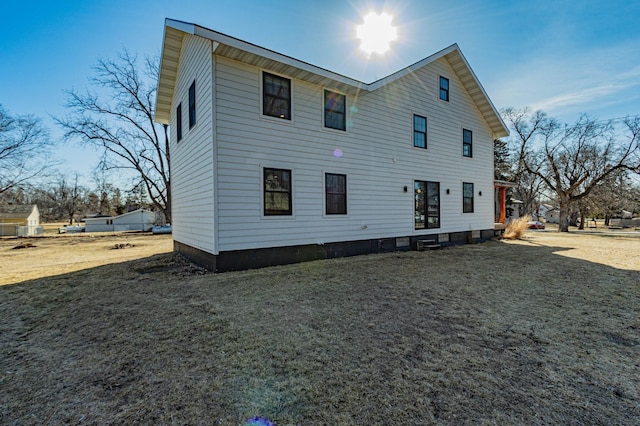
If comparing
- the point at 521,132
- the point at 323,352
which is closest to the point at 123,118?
the point at 323,352

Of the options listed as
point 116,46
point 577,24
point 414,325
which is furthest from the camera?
point 116,46

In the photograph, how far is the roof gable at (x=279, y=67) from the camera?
252 inches

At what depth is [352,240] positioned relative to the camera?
8812mm

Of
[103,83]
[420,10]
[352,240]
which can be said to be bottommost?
[352,240]

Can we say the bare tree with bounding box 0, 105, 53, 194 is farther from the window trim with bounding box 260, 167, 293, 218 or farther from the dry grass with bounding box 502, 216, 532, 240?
the dry grass with bounding box 502, 216, 532, 240

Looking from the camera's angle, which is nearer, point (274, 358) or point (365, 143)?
point (274, 358)

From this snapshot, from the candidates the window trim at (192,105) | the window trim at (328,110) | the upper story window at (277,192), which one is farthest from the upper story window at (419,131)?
the window trim at (192,105)

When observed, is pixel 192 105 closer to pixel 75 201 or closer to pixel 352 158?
pixel 352 158

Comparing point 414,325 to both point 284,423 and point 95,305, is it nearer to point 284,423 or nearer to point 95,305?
point 284,423

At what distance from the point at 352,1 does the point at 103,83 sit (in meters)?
23.4

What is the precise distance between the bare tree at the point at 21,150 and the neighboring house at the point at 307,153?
20.2 meters

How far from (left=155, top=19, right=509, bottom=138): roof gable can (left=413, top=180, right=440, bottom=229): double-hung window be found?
13.3ft

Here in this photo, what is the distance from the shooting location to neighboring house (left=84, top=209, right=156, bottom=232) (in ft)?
107

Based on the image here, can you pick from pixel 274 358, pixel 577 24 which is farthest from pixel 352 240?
pixel 577 24
